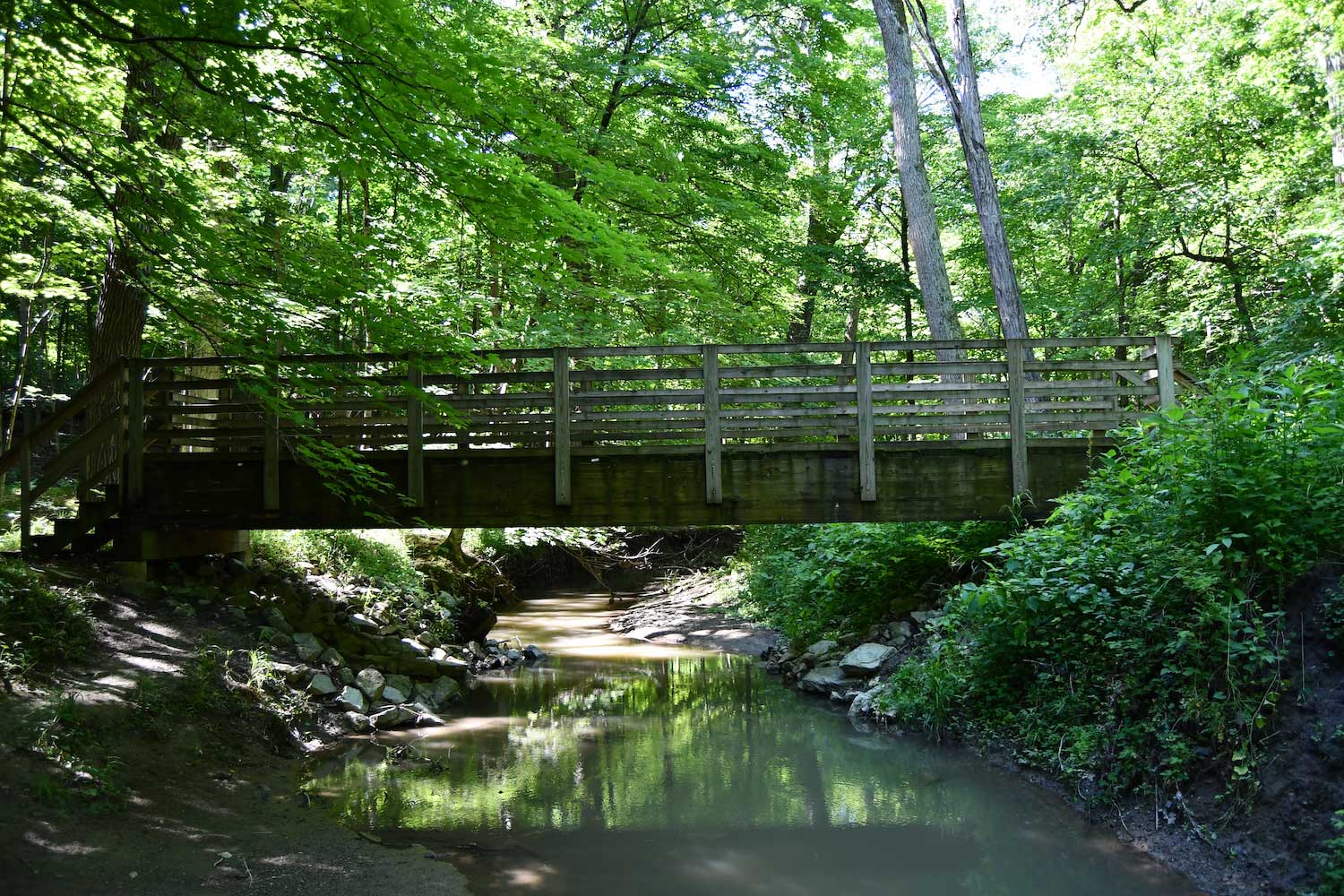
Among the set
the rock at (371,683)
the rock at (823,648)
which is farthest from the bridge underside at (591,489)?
the rock at (823,648)

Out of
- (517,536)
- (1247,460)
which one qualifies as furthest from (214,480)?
(1247,460)

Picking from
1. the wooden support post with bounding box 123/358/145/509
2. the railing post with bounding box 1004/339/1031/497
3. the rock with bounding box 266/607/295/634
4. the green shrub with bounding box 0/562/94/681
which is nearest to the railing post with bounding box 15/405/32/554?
the wooden support post with bounding box 123/358/145/509

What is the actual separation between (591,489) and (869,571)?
13.4 feet

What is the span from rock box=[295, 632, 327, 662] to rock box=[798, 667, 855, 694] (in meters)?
5.44

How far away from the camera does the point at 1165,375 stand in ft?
31.2

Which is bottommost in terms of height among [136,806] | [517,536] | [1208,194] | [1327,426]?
[136,806]

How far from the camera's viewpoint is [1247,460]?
6.14m

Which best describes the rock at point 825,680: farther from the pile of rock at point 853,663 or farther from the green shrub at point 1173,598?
the green shrub at point 1173,598

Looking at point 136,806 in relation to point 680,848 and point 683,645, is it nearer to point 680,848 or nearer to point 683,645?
point 680,848

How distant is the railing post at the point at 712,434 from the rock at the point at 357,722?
3.95 m

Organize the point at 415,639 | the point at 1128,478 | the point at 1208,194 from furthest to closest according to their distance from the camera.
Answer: the point at 1208,194, the point at 415,639, the point at 1128,478

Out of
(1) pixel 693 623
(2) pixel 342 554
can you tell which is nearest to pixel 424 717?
(2) pixel 342 554

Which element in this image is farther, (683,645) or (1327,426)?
(683,645)

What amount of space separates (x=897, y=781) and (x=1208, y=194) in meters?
11.6
